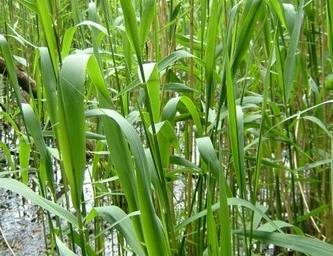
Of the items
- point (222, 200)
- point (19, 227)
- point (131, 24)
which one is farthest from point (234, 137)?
point (19, 227)

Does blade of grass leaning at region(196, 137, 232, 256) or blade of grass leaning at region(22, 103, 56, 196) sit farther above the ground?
blade of grass leaning at region(22, 103, 56, 196)

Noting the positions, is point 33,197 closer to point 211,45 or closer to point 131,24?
point 131,24

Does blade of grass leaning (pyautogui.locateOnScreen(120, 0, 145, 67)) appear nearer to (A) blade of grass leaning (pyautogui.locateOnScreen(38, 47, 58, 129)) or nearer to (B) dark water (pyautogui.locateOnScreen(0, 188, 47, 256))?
(A) blade of grass leaning (pyautogui.locateOnScreen(38, 47, 58, 129))

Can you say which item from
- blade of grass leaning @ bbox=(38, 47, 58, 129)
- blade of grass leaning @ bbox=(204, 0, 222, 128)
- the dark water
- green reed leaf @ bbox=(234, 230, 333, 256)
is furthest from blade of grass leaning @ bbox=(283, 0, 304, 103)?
the dark water

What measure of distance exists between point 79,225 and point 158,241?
11 cm

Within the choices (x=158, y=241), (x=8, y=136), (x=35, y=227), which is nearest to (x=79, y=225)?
(x=158, y=241)

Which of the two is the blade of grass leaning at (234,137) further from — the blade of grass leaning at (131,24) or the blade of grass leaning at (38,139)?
the blade of grass leaning at (38,139)

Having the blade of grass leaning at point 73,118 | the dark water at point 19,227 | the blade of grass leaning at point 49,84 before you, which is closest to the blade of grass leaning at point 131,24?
the blade of grass leaning at point 73,118

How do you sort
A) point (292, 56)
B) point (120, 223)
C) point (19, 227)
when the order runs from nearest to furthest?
point (120, 223), point (292, 56), point (19, 227)

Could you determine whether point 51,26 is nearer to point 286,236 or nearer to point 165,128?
point 165,128

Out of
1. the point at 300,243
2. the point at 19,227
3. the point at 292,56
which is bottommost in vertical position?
the point at 19,227

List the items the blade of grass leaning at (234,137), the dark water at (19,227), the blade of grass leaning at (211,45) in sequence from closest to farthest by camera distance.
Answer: the blade of grass leaning at (234,137) < the blade of grass leaning at (211,45) < the dark water at (19,227)

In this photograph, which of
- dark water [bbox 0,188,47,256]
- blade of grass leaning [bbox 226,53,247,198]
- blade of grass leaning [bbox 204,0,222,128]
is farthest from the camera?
dark water [bbox 0,188,47,256]

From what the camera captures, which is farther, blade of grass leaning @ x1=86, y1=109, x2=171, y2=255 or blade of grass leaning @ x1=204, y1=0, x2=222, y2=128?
blade of grass leaning @ x1=204, y1=0, x2=222, y2=128
